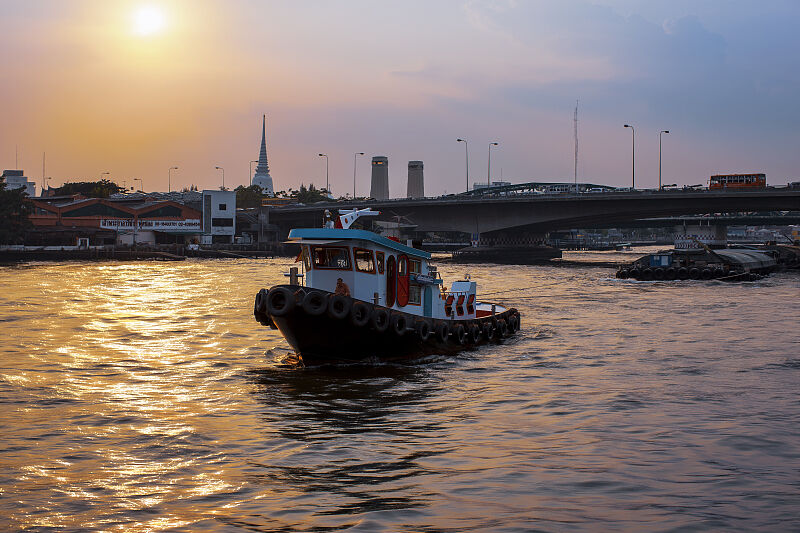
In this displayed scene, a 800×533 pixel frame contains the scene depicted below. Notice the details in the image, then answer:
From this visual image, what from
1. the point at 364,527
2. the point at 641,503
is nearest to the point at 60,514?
the point at 364,527

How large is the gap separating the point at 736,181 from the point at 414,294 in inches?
3287

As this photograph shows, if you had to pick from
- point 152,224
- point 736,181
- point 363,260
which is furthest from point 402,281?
point 152,224

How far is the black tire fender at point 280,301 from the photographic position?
2356 cm

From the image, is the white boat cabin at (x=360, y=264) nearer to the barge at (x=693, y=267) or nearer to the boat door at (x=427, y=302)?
the boat door at (x=427, y=302)

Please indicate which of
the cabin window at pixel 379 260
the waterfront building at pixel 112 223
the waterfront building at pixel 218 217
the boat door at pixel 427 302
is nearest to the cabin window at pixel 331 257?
the cabin window at pixel 379 260

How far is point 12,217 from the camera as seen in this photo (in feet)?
361

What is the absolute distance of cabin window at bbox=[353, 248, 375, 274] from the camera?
83.1 feet

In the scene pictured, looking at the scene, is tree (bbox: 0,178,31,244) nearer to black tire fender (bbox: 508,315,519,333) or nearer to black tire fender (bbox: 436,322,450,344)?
black tire fender (bbox: 508,315,519,333)

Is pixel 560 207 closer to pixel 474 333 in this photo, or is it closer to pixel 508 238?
pixel 508 238

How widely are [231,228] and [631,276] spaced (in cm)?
7919

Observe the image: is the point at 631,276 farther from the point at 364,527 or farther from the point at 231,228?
the point at 231,228

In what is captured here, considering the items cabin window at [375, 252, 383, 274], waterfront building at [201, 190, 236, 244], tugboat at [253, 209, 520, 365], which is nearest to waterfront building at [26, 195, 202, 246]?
waterfront building at [201, 190, 236, 244]

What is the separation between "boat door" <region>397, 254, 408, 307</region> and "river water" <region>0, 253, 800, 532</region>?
210 centimetres

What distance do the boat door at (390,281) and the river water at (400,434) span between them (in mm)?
2072
